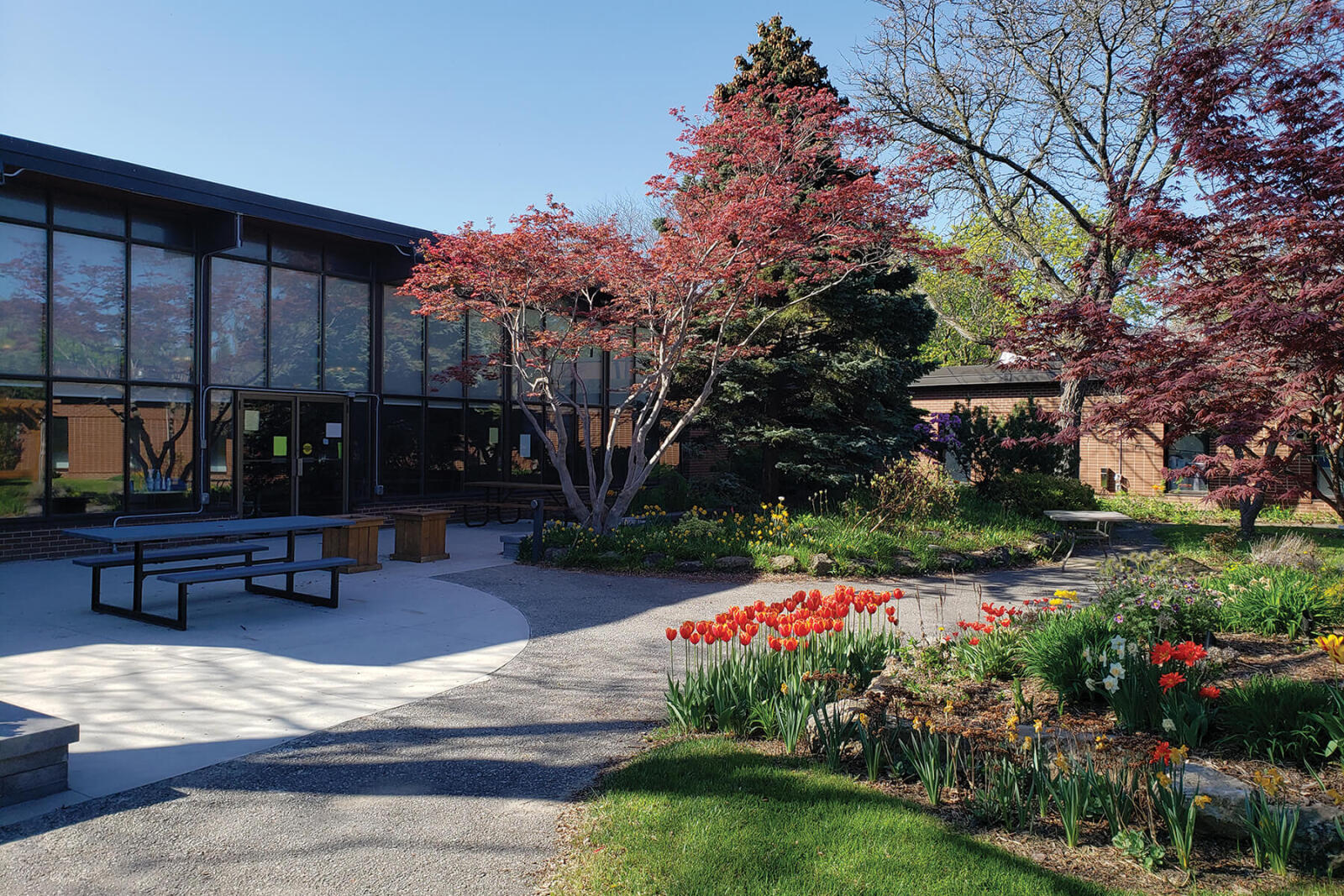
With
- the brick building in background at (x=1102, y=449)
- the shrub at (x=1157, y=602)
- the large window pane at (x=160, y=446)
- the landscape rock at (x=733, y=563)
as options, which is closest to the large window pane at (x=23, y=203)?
the large window pane at (x=160, y=446)

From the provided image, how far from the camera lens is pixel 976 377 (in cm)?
2497

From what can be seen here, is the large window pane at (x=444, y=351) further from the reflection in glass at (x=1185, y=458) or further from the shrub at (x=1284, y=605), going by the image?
the reflection in glass at (x=1185, y=458)

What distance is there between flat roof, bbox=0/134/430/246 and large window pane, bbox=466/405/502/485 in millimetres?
3877

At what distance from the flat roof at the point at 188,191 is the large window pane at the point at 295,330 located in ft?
4.00

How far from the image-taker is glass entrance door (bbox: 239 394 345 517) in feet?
46.3

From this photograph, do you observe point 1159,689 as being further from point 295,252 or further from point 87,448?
point 295,252

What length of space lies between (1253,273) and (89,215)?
13937mm

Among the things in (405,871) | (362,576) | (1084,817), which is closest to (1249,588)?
(1084,817)

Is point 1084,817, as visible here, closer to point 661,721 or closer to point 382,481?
point 661,721

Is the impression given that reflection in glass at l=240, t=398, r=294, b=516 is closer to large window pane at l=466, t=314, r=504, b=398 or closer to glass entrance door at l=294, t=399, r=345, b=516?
glass entrance door at l=294, t=399, r=345, b=516

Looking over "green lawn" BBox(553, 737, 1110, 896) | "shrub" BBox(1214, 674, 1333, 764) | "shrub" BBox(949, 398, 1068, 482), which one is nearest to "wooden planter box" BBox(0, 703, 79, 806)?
"green lawn" BBox(553, 737, 1110, 896)

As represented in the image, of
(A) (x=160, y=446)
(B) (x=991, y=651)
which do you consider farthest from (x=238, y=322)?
(B) (x=991, y=651)

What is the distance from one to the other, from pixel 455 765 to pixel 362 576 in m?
6.49

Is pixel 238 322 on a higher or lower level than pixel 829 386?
higher
